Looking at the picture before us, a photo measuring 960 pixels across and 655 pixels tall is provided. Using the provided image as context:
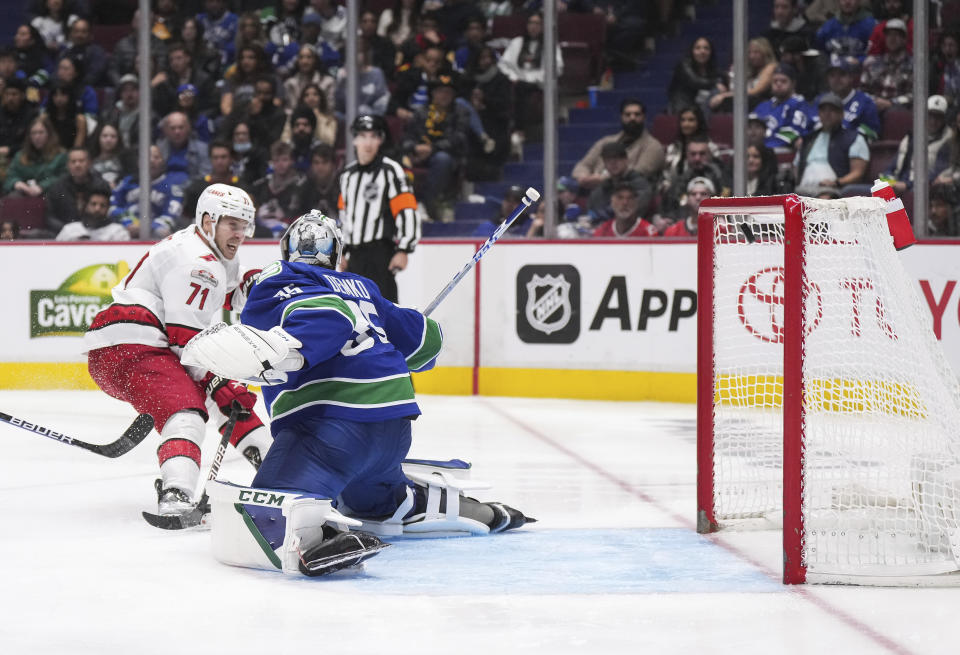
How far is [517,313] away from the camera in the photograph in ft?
22.8

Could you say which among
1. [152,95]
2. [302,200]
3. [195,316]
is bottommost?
[195,316]

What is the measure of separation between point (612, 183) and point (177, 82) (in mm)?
2627

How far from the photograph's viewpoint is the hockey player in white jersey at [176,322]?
3723mm

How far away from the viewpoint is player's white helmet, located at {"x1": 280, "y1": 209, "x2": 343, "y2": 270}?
3105mm

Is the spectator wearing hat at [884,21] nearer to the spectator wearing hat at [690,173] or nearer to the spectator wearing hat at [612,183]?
the spectator wearing hat at [690,173]

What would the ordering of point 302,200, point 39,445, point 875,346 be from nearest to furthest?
1. point 875,346
2. point 39,445
3. point 302,200

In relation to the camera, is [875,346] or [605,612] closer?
[605,612]

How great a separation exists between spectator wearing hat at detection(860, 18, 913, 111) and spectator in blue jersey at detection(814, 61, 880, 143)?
0.04 m

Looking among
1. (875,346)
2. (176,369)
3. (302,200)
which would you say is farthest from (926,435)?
(302,200)

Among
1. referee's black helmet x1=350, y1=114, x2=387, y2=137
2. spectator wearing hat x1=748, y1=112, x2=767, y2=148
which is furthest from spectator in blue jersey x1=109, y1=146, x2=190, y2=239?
spectator wearing hat x1=748, y1=112, x2=767, y2=148

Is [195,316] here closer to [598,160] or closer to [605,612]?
[605,612]

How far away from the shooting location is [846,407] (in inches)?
145

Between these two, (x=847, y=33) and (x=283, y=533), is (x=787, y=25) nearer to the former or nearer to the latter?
(x=847, y=33)

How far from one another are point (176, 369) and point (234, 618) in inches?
52.4
